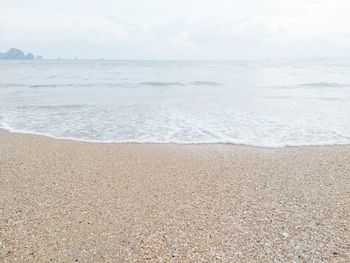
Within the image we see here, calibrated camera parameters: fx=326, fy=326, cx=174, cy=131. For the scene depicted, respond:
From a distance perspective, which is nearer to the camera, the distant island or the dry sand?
the dry sand

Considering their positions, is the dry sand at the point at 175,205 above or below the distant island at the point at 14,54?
below

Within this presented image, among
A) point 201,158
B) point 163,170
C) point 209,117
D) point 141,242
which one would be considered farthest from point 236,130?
point 141,242

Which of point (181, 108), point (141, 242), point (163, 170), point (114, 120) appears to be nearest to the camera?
point (141, 242)

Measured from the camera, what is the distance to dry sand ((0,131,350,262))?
3.24 m

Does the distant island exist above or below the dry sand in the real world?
above

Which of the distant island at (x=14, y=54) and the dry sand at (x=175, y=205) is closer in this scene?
the dry sand at (x=175, y=205)

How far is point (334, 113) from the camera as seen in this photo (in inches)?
461

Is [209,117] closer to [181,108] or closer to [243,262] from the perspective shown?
[181,108]

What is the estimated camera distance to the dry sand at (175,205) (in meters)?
3.24

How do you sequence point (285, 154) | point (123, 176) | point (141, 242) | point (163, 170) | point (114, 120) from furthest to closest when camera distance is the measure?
point (114, 120) → point (285, 154) → point (163, 170) → point (123, 176) → point (141, 242)

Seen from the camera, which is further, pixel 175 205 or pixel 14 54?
pixel 14 54

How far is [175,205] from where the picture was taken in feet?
14.2

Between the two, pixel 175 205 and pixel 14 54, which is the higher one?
pixel 14 54

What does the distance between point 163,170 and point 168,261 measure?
114 inches
